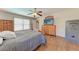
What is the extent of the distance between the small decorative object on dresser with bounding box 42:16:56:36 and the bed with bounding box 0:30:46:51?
102mm

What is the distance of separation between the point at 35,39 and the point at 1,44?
1.80 ft

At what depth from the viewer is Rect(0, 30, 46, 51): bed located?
4.41 ft

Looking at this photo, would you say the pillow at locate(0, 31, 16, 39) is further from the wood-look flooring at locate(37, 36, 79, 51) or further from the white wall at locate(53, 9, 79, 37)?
the white wall at locate(53, 9, 79, 37)

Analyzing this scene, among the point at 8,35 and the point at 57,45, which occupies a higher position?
the point at 8,35

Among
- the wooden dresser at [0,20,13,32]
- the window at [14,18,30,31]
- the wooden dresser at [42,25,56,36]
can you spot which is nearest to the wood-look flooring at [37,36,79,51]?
the wooden dresser at [42,25,56,36]

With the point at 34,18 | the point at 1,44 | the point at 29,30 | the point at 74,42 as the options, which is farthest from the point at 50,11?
the point at 1,44

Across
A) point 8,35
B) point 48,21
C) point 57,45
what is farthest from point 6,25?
point 57,45

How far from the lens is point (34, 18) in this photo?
5.06 feet

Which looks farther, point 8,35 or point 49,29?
point 49,29

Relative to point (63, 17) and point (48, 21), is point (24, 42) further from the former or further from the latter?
point (63, 17)

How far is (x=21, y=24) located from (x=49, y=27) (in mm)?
441

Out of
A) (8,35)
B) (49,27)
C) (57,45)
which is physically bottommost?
(57,45)

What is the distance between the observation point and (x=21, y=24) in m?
1.54
